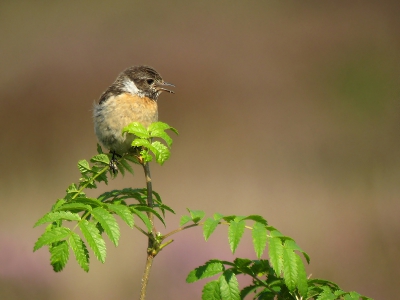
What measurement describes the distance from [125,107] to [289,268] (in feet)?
6.26

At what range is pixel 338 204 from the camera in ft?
26.5

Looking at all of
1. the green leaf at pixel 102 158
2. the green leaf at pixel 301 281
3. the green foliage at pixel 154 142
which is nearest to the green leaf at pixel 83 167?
the green leaf at pixel 102 158

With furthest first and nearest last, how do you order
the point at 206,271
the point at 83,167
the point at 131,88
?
1. the point at 131,88
2. the point at 83,167
3. the point at 206,271

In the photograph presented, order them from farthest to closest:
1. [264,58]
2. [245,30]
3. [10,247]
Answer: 1. [245,30]
2. [264,58]
3. [10,247]

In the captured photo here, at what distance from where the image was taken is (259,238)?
1994 millimetres

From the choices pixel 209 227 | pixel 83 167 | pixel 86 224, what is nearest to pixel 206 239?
pixel 209 227

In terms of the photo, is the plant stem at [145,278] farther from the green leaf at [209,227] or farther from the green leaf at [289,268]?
the green leaf at [289,268]

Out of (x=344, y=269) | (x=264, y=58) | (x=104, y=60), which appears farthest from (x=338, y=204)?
(x=104, y=60)

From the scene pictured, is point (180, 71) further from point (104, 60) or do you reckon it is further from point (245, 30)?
point (245, 30)

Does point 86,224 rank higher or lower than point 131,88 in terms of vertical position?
lower

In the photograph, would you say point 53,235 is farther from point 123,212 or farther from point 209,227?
point 209,227

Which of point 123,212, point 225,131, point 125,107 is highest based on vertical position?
point 225,131

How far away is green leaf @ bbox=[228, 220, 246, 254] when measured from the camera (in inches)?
77.4

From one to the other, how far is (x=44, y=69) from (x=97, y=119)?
702cm
